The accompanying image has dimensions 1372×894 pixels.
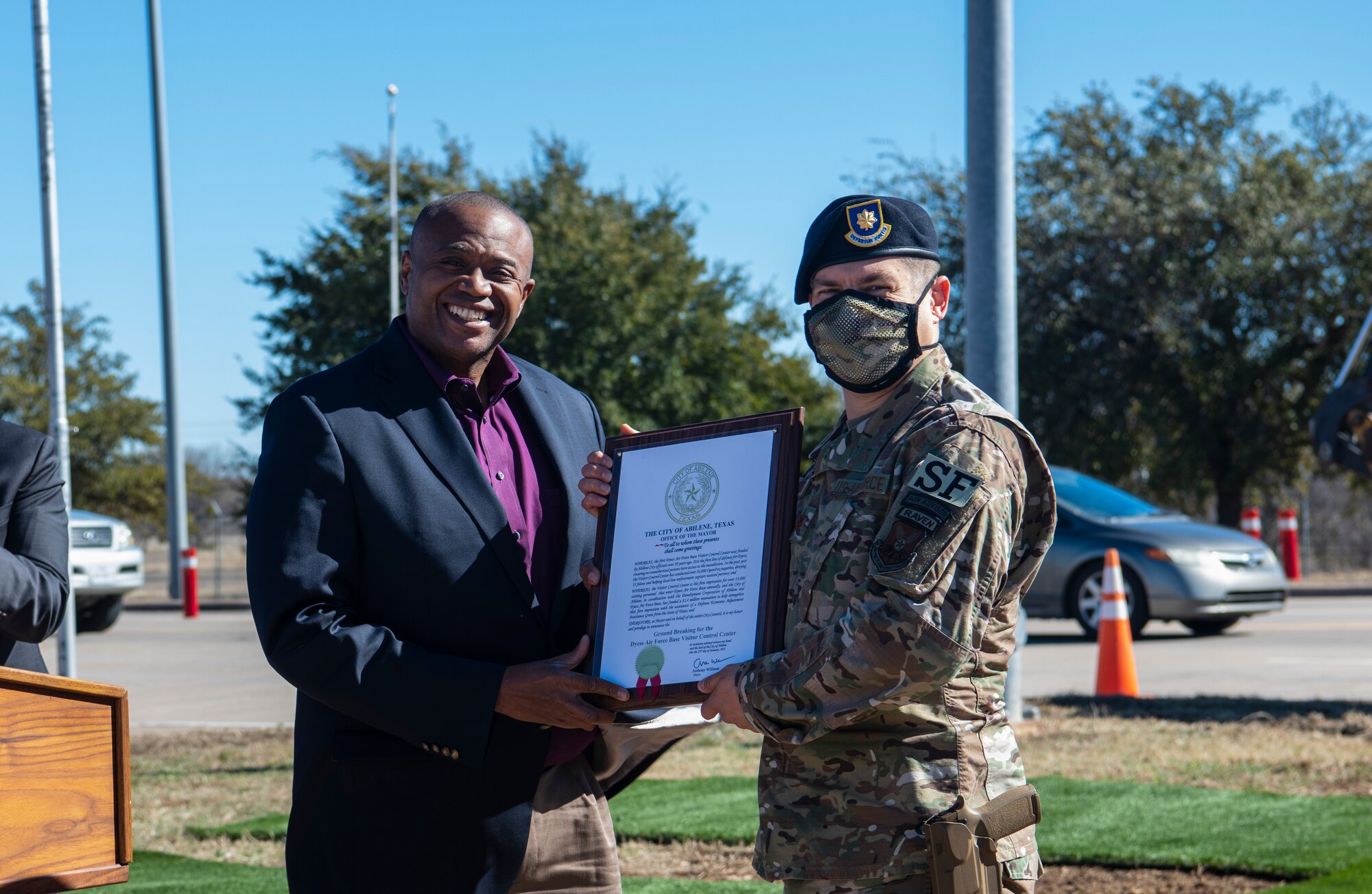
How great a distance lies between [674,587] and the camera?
2.76m

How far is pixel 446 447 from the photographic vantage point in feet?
9.27

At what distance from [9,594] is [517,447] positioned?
1.15 metres

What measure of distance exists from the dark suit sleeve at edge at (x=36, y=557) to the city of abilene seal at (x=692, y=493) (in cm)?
145


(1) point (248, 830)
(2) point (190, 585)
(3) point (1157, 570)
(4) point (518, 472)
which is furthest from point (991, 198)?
(2) point (190, 585)

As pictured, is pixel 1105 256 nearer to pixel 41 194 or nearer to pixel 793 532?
pixel 41 194

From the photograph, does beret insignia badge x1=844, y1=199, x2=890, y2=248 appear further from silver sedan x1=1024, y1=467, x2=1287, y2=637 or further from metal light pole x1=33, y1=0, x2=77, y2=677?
silver sedan x1=1024, y1=467, x2=1287, y2=637

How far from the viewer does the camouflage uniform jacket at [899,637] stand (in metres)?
2.29

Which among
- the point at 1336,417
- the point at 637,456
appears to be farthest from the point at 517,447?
the point at 1336,417

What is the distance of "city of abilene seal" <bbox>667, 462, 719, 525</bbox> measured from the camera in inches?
110

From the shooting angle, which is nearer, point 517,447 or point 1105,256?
point 517,447

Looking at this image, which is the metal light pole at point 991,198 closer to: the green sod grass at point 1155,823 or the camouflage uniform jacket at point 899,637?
the green sod grass at point 1155,823

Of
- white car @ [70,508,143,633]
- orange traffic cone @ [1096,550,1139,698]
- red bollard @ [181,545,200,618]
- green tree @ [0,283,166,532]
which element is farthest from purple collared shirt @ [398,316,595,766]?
green tree @ [0,283,166,532]

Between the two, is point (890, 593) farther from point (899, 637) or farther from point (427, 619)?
point (427, 619)

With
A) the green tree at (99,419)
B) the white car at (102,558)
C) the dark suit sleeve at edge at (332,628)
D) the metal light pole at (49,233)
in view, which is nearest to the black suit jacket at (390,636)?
the dark suit sleeve at edge at (332,628)
